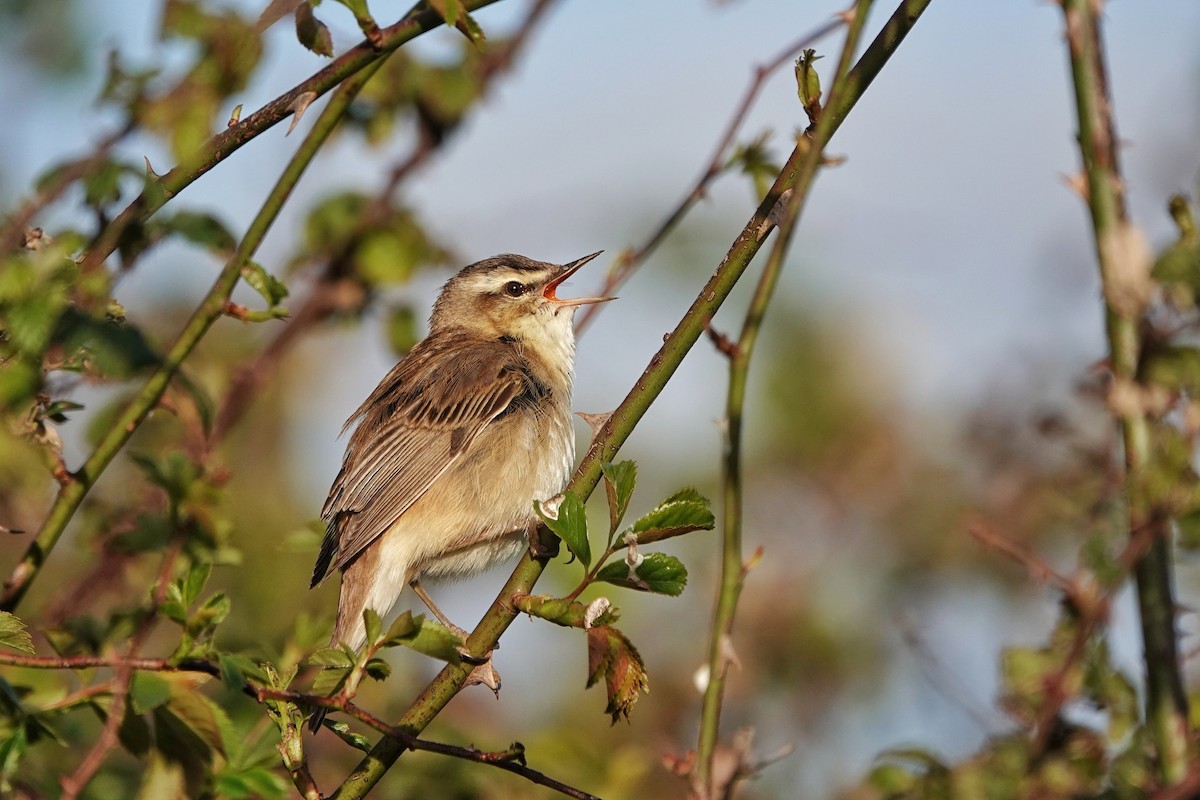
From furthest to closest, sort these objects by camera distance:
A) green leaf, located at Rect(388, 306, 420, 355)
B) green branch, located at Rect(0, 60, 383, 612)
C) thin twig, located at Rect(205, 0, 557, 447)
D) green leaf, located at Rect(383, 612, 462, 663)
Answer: green leaf, located at Rect(388, 306, 420, 355) → thin twig, located at Rect(205, 0, 557, 447) → green branch, located at Rect(0, 60, 383, 612) → green leaf, located at Rect(383, 612, 462, 663)

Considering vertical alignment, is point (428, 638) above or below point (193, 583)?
below

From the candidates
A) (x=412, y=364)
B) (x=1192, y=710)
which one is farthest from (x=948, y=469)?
(x=1192, y=710)

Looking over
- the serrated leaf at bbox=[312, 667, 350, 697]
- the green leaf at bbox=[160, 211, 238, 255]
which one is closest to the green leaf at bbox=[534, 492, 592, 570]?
the serrated leaf at bbox=[312, 667, 350, 697]

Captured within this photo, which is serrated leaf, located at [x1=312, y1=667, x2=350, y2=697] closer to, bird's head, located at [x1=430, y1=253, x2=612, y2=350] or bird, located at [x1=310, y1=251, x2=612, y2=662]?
bird, located at [x1=310, y1=251, x2=612, y2=662]

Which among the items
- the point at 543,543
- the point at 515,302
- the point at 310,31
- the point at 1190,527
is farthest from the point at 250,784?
the point at 515,302

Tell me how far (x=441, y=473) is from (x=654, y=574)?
7.97 feet

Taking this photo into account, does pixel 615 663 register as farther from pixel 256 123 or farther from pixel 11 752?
pixel 256 123

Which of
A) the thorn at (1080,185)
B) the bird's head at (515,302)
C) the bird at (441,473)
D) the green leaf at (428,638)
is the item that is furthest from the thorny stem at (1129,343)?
the bird's head at (515,302)

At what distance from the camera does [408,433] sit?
4.76 m

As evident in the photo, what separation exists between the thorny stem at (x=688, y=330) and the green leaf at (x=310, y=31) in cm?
88

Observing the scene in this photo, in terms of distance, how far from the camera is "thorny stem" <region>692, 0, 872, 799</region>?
89.7 inches

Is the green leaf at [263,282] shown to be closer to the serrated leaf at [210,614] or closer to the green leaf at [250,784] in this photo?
the serrated leaf at [210,614]

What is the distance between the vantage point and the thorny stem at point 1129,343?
6.24ft

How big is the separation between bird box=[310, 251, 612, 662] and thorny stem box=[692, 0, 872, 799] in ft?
5.98
